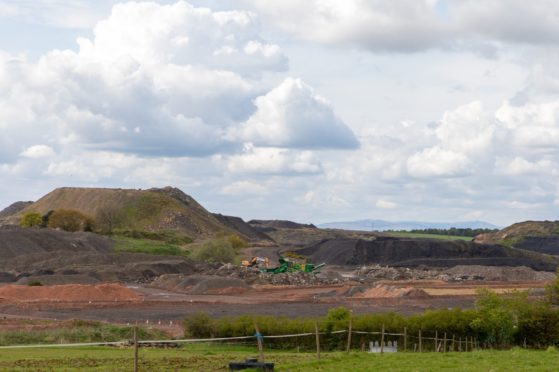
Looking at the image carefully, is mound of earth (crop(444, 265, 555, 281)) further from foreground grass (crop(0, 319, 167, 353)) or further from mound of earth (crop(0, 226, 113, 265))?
foreground grass (crop(0, 319, 167, 353))

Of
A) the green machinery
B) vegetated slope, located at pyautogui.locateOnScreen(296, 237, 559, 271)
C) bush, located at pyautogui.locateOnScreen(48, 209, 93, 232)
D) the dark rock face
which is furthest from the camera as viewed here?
the dark rock face

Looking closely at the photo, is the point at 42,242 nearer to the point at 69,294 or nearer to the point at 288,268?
the point at 288,268

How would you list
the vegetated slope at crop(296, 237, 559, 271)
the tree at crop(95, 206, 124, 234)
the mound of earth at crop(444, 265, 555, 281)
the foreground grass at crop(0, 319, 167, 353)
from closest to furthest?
the foreground grass at crop(0, 319, 167, 353), the mound of earth at crop(444, 265, 555, 281), the vegetated slope at crop(296, 237, 559, 271), the tree at crop(95, 206, 124, 234)

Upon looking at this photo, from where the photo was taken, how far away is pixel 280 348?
4178cm

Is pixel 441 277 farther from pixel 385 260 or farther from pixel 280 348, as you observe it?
pixel 280 348

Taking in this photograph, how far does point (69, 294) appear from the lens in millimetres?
84000

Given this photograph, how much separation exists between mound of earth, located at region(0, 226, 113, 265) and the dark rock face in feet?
315

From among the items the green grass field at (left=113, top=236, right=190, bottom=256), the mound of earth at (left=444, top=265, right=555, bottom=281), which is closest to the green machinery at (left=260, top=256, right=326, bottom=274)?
the mound of earth at (left=444, top=265, right=555, bottom=281)

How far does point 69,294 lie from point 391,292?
3306 cm

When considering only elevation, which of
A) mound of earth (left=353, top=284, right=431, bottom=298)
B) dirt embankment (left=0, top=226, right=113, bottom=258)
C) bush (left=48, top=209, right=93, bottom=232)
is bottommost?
mound of earth (left=353, top=284, right=431, bottom=298)

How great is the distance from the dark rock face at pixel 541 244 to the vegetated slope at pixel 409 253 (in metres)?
34.1

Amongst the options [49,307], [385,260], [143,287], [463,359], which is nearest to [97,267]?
[143,287]

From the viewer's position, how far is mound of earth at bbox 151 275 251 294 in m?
95.5

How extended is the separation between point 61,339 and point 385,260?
10890 centimetres
